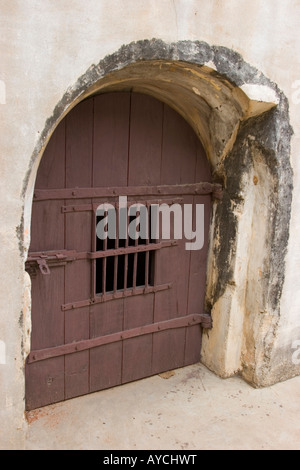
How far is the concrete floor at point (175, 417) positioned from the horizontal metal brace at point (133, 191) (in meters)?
1.32

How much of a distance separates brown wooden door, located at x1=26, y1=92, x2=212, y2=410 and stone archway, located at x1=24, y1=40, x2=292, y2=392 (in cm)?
12

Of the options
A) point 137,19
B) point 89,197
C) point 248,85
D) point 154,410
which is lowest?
point 154,410

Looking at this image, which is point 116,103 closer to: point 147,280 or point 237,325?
point 147,280

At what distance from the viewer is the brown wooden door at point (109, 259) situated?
2721 mm

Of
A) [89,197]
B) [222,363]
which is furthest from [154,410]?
[89,197]

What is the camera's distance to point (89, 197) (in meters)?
2.82

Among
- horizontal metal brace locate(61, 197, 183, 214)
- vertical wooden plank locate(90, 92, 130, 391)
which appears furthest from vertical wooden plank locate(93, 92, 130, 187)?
horizontal metal brace locate(61, 197, 183, 214)

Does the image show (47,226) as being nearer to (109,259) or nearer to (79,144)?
(79,144)

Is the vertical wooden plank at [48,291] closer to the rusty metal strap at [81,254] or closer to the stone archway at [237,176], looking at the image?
the rusty metal strap at [81,254]

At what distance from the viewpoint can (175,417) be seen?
2965mm

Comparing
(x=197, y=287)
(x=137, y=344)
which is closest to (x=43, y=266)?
(x=137, y=344)

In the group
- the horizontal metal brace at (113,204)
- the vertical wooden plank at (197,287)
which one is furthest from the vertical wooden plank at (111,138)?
the vertical wooden plank at (197,287)

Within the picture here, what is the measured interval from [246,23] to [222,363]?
2.24 m

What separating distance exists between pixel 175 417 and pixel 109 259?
1130 mm
